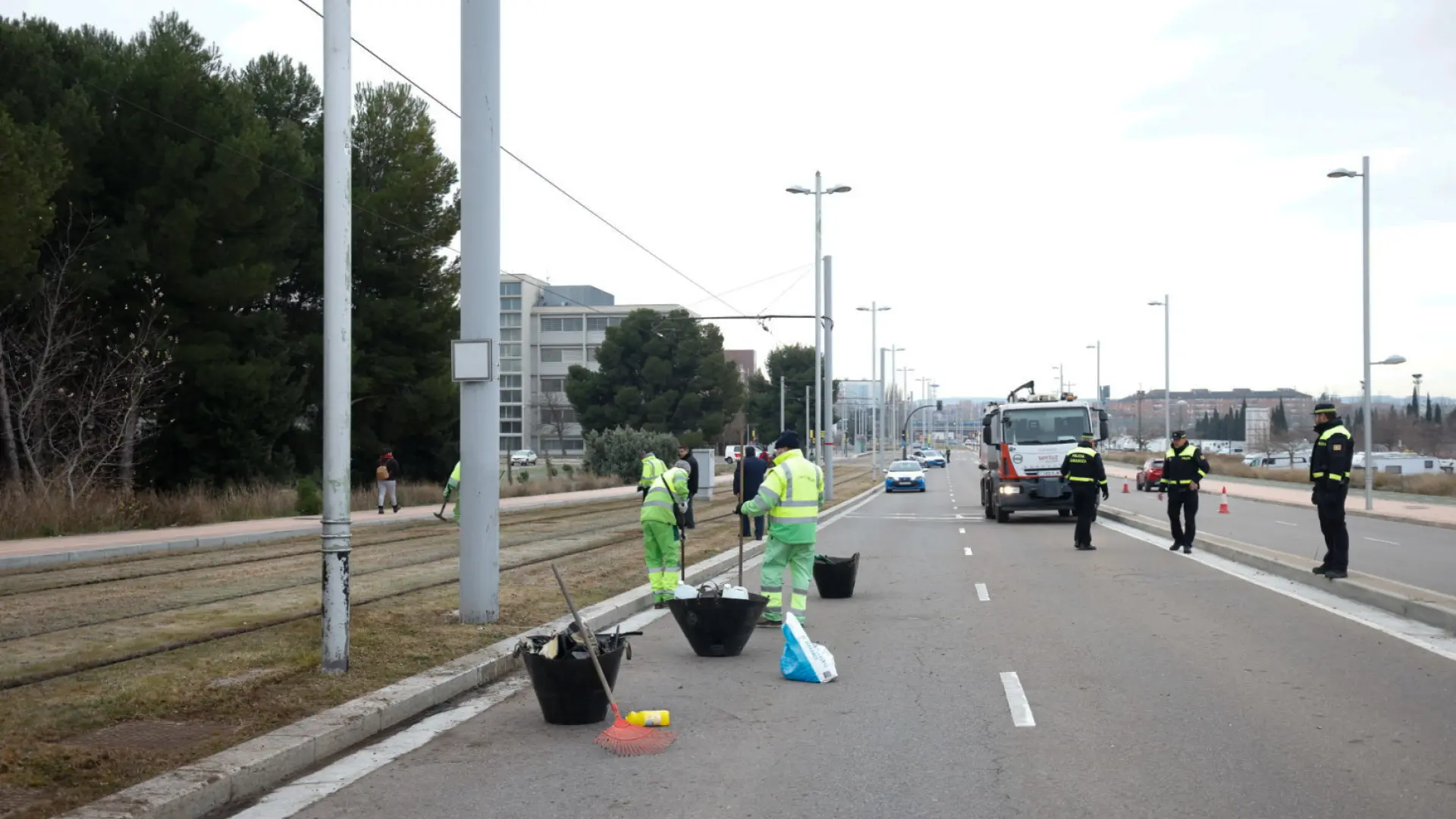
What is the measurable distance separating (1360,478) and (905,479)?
18822 mm

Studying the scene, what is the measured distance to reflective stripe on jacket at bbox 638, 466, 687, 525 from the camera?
13.0 meters

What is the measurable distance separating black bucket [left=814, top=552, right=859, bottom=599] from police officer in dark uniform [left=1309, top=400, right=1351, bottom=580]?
4931 mm

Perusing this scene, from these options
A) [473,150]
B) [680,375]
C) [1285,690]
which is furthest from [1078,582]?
[680,375]

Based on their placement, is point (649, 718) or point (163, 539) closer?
point (649, 718)

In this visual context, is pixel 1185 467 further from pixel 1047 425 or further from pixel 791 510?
pixel 791 510

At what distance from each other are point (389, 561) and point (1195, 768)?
14204mm

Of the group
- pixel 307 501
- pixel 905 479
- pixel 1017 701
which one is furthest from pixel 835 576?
pixel 905 479

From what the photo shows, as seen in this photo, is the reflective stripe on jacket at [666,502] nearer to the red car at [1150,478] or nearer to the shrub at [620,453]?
the shrub at [620,453]

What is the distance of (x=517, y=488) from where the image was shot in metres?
46.2

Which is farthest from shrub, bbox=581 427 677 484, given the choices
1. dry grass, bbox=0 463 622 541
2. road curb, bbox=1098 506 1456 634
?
road curb, bbox=1098 506 1456 634

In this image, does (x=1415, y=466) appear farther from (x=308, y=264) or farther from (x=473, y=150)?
(x=473, y=150)

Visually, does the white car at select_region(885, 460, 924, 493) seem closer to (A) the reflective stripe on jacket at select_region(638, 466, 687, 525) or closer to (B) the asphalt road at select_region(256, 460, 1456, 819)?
(B) the asphalt road at select_region(256, 460, 1456, 819)

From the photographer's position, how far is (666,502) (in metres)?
13.0

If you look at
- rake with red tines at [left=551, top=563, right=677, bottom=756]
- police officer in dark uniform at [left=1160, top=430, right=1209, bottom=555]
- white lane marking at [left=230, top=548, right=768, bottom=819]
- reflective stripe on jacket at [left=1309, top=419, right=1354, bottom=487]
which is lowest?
white lane marking at [left=230, top=548, right=768, bottom=819]
